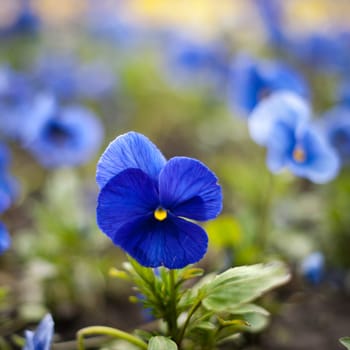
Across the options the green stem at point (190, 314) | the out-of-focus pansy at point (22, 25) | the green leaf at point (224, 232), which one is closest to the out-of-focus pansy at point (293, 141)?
the green leaf at point (224, 232)

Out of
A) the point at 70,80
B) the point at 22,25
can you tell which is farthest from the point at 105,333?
the point at 22,25

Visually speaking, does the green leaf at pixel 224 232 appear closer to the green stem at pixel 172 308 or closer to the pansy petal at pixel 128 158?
the green stem at pixel 172 308

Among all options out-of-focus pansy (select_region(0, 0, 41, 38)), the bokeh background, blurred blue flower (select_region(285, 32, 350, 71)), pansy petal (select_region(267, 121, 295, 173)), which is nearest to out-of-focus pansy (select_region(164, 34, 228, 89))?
the bokeh background

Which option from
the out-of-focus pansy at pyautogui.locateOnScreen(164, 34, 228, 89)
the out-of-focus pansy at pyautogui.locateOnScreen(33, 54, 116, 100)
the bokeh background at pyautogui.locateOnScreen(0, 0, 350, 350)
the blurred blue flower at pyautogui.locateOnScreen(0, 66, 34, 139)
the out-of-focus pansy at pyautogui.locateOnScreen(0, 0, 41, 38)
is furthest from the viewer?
the out-of-focus pansy at pyautogui.locateOnScreen(0, 0, 41, 38)

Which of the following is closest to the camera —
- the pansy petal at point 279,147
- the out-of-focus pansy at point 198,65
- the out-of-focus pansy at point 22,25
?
the pansy petal at point 279,147

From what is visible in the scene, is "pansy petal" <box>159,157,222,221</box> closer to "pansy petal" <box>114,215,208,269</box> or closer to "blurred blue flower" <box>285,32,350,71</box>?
"pansy petal" <box>114,215,208,269</box>

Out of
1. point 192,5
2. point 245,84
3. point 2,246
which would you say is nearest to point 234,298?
point 2,246

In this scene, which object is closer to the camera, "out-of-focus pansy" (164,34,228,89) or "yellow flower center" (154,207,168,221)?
"yellow flower center" (154,207,168,221)
